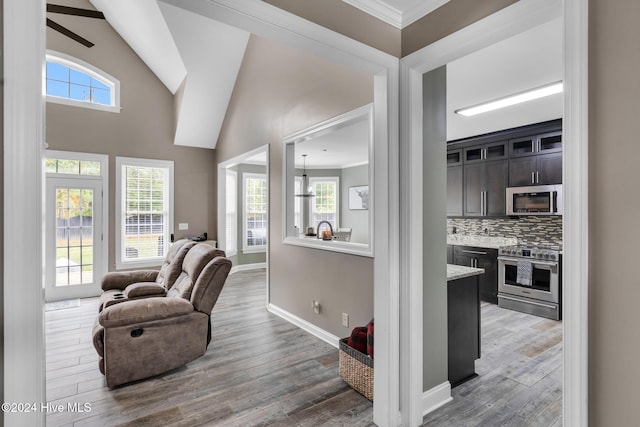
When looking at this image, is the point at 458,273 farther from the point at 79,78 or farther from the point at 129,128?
the point at 79,78

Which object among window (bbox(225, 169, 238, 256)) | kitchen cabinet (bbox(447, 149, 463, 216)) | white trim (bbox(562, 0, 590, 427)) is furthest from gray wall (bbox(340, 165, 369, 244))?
white trim (bbox(562, 0, 590, 427))

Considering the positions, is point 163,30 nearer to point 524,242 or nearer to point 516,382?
point 516,382

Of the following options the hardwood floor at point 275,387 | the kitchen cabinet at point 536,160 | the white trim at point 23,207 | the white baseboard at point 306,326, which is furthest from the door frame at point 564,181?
the kitchen cabinet at point 536,160

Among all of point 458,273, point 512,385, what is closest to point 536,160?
point 458,273

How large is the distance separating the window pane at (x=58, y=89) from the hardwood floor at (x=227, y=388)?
380cm

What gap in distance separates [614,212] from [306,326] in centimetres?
323

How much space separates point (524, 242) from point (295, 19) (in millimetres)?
4963

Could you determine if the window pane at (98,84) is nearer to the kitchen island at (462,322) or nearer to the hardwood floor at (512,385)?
the kitchen island at (462,322)

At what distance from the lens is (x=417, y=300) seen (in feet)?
6.87

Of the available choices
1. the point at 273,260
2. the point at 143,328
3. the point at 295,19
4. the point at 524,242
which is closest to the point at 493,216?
the point at 524,242

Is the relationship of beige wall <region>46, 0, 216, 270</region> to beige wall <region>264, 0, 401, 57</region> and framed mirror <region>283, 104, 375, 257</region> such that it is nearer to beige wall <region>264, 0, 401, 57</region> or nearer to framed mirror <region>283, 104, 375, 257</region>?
framed mirror <region>283, 104, 375, 257</region>

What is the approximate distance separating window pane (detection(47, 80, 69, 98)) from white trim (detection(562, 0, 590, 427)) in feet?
21.8

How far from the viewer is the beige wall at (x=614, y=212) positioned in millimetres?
1173

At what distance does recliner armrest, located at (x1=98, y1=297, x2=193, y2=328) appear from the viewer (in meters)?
2.51
